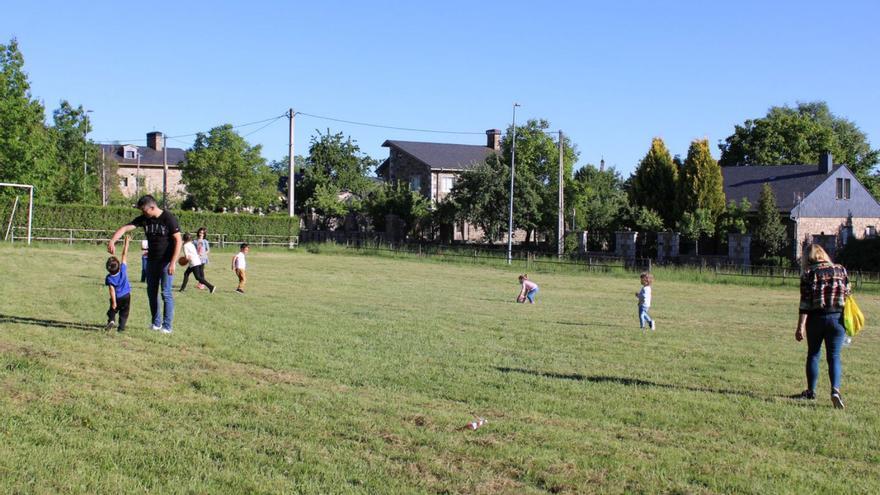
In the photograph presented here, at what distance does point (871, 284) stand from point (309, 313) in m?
27.0

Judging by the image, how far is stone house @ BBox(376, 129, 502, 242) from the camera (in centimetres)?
6850

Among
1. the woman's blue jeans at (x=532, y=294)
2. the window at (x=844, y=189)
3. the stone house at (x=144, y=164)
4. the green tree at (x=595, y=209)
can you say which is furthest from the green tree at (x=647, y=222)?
the stone house at (x=144, y=164)

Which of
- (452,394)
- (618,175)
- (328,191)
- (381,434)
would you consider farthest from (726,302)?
(618,175)

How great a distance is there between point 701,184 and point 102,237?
3511 cm

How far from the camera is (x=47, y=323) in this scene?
12.4 metres

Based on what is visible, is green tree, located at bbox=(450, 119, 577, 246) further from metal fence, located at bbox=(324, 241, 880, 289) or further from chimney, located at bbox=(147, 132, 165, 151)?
chimney, located at bbox=(147, 132, 165, 151)

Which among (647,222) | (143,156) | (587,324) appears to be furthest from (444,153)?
(587,324)

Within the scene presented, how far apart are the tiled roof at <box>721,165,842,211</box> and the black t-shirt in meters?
48.7

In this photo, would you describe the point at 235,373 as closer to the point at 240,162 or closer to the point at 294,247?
the point at 294,247

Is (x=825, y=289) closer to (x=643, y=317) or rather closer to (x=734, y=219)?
(x=643, y=317)

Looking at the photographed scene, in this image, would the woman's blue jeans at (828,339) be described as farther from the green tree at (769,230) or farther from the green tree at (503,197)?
the green tree at (503,197)

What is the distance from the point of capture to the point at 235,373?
9305 millimetres

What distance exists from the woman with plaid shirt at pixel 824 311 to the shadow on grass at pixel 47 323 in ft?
30.8

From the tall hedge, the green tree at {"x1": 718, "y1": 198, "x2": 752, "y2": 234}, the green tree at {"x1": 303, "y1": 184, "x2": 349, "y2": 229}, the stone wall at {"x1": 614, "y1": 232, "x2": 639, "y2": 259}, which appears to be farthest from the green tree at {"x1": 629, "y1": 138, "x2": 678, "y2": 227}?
the green tree at {"x1": 303, "y1": 184, "x2": 349, "y2": 229}
